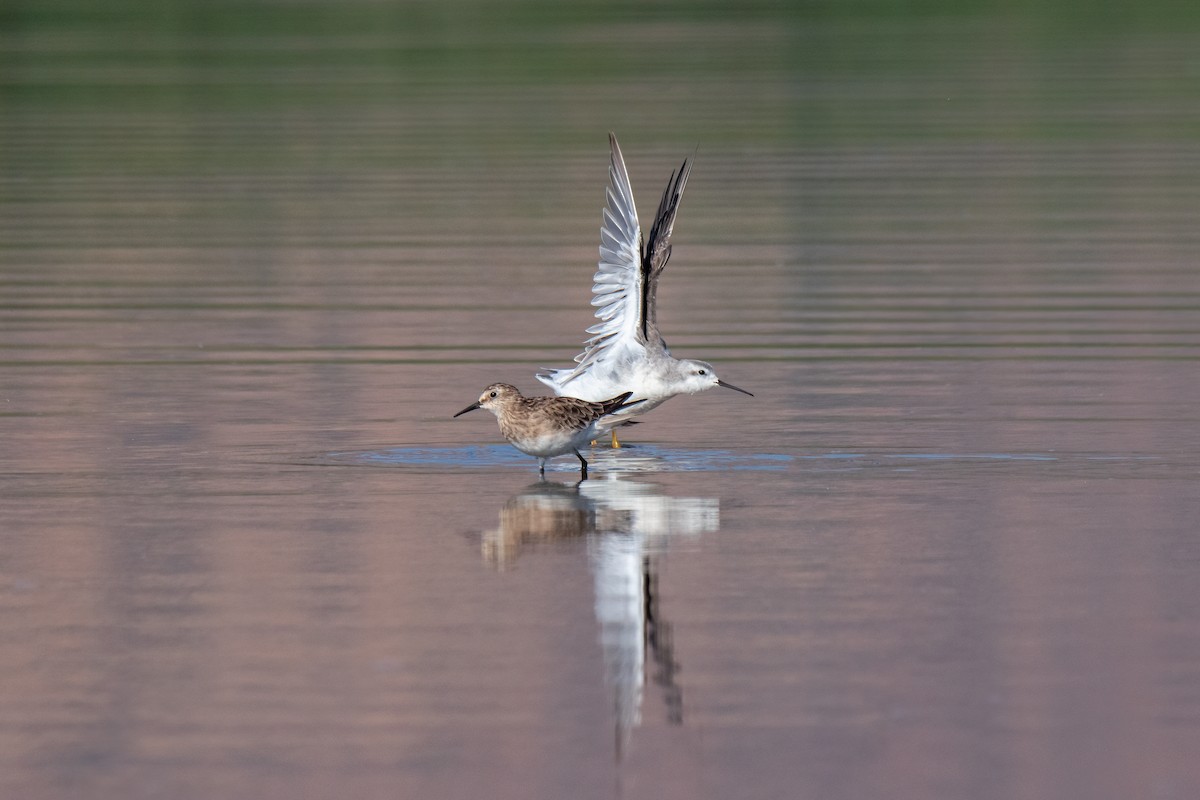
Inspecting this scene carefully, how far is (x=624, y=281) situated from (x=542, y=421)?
2.38 m

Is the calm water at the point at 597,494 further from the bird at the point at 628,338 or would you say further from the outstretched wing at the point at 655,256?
the outstretched wing at the point at 655,256

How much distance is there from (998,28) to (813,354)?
174 feet

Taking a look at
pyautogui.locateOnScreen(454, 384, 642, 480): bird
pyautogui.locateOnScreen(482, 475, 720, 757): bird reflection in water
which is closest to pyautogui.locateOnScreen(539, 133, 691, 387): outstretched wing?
pyautogui.locateOnScreen(454, 384, 642, 480): bird

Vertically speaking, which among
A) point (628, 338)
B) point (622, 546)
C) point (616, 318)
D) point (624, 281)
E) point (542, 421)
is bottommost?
point (622, 546)

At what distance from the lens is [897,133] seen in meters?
36.6

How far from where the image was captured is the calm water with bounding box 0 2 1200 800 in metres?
7.95

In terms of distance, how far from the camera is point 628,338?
1468 cm

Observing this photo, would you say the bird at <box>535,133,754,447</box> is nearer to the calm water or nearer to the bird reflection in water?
the calm water

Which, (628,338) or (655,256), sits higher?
(655,256)

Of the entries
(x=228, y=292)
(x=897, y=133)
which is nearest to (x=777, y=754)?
(x=228, y=292)

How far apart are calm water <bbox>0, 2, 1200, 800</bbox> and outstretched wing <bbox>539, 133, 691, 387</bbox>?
22.3 inches

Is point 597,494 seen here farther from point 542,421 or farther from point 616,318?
point 616,318

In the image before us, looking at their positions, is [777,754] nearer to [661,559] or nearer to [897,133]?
[661,559]

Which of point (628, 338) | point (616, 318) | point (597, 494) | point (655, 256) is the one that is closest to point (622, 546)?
point (597, 494)
